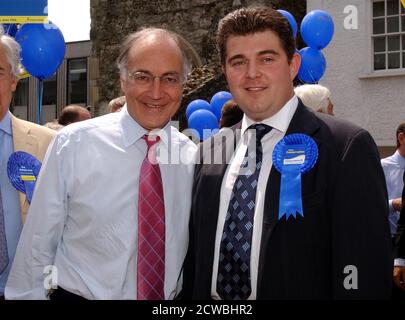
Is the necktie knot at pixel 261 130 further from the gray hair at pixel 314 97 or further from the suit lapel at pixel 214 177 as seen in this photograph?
the gray hair at pixel 314 97

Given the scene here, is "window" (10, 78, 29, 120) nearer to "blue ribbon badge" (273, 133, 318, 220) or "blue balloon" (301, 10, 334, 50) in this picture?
"blue balloon" (301, 10, 334, 50)

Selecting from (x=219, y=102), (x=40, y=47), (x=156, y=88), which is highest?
(x=40, y=47)

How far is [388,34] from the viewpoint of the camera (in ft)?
35.6

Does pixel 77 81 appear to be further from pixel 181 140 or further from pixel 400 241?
pixel 181 140

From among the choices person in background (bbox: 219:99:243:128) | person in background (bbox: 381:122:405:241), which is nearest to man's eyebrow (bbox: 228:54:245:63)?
person in background (bbox: 219:99:243:128)

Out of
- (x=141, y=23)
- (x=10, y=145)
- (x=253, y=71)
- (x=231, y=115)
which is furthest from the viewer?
(x=141, y=23)

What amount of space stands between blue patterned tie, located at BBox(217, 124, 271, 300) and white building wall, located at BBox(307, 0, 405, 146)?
8.86 meters

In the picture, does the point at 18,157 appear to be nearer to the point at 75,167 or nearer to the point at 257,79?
the point at 75,167

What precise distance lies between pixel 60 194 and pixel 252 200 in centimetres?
70

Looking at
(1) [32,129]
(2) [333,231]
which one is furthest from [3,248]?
(2) [333,231]

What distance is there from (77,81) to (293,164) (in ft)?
103

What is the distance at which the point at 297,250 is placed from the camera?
6.48ft

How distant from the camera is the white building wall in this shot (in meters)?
10.6

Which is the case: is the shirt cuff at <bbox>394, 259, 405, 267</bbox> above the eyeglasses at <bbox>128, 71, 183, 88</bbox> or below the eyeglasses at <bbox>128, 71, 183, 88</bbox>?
below
